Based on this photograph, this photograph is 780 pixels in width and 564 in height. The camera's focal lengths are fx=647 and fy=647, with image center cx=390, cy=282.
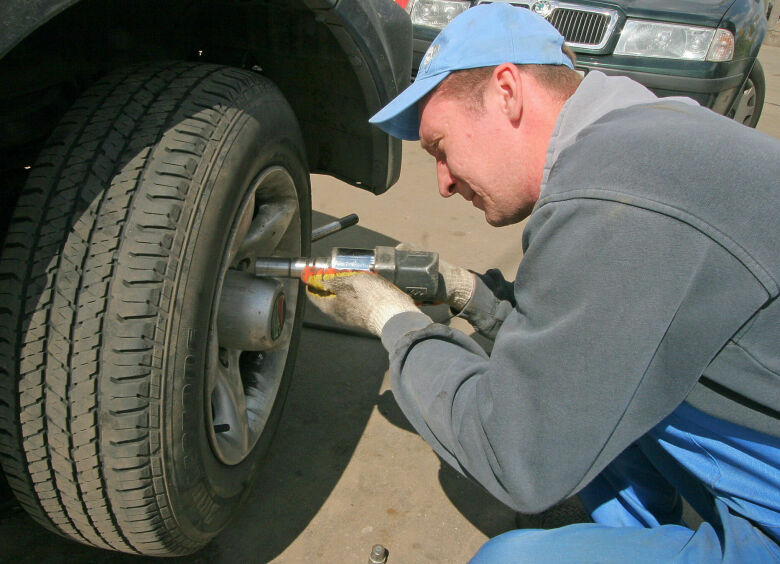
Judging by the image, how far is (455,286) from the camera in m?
1.87

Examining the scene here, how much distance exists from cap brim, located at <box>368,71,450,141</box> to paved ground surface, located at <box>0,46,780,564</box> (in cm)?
97

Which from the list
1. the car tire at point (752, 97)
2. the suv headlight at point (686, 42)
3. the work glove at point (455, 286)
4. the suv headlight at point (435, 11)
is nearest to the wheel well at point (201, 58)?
the work glove at point (455, 286)

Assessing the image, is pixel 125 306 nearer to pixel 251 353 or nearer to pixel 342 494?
pixel 251 353

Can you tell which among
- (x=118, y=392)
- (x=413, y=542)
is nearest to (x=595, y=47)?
(x=413, y=542)

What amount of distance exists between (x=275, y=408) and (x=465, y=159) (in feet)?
3.09

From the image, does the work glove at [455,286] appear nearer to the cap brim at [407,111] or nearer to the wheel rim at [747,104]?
the cap brim at [407,111]

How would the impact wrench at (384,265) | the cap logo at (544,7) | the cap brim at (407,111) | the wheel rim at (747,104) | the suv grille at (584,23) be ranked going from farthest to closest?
the wheel rim at (747,104) → the cap logo at (544,7) → the suv grille at (584,23) → the impact wrench at (384,265) → the cap brim at (407,111)

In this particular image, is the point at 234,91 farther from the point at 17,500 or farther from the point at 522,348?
the point at 17,500

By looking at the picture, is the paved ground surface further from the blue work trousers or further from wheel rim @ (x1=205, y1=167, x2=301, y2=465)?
the blue work trousers

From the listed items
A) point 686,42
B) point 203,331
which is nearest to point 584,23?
point 686,42

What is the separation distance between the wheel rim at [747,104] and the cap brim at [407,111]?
13.8ft

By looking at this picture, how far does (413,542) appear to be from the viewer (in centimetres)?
170

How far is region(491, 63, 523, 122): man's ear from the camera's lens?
3.71ft

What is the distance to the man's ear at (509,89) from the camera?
1.13m
